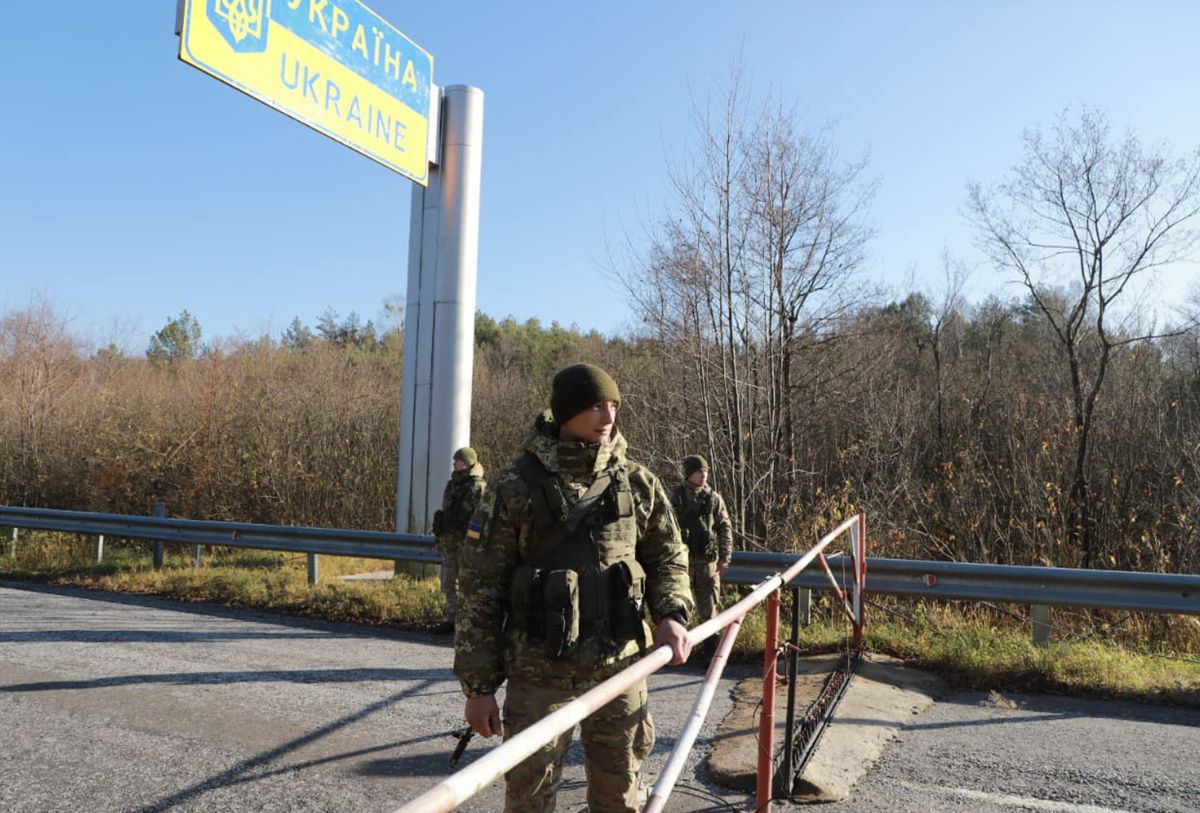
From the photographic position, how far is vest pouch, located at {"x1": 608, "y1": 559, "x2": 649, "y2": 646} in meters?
2.65

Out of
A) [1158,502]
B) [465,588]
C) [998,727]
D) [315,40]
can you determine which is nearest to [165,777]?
[465,588]

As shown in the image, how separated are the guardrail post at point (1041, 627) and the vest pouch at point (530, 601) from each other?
5118mm

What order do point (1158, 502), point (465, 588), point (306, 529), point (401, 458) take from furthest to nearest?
point (1158, 502)
point (401, 458)
point (306, 529)
point (465, 588)

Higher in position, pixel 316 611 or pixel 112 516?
pixel 112 516

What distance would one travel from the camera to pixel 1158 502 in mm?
13297

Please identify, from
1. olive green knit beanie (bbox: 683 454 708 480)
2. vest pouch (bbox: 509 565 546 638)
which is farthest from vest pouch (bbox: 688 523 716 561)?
vest pouch (bbox: 509 565 546 638)

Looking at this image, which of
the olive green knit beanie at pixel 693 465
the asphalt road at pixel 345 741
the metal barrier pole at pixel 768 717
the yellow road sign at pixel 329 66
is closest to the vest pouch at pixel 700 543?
the olive green knit beanie at pixel 693 465

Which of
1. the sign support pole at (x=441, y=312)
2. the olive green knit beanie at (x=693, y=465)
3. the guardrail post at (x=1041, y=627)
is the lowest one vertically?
the guardrail post at (x=1041, y=627)

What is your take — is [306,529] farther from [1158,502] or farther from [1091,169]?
[1091,169]

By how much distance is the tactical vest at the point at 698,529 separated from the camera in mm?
6988

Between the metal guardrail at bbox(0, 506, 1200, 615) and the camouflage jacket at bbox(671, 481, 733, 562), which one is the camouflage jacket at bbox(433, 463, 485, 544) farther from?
the camouflage jacket at bbox(671, 481, 733, 562)

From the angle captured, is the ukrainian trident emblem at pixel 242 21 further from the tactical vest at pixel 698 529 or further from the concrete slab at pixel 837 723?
the concrete slab at pixel 837 723

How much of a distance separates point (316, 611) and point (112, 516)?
4.73 metres

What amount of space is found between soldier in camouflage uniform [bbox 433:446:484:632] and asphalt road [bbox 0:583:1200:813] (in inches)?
39.2
